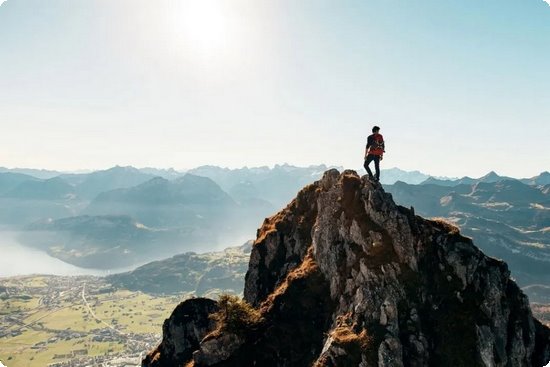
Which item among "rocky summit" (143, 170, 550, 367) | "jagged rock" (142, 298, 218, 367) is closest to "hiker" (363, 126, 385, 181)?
"rocky summit" (143, 170, 550, 367)

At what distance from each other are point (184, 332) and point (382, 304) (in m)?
42.6

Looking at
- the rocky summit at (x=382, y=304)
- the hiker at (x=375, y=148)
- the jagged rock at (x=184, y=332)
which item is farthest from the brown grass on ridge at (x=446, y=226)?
the jagged rock at (x=184, y=332)

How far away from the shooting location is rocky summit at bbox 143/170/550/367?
49.6 m

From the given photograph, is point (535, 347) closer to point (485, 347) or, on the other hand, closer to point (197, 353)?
point (485, 347)

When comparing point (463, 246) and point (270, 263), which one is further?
point (270, 263)

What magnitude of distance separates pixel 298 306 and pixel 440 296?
753 inches

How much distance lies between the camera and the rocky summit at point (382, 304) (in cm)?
4956

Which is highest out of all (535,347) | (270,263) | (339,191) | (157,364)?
(339,191)

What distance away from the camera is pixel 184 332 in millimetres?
79688

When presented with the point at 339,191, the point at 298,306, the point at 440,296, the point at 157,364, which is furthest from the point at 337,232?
the point at 157,364

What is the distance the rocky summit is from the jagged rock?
1760 cm

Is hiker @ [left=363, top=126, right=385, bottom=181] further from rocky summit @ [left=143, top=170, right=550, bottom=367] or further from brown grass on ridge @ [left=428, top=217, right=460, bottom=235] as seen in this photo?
brown grass on ridge @ [left=428, top=217, right=460, bottom=235]

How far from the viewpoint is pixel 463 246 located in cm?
5619

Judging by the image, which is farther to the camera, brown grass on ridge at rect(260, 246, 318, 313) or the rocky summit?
brown grass on ridge at rect(260, 246, 318, 313)
